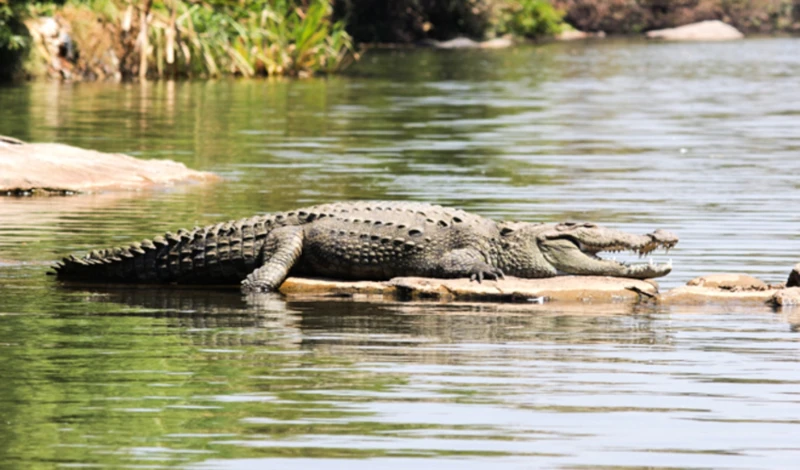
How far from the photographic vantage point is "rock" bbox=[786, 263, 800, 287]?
10922 millimetres

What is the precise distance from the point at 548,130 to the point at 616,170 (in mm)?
7841

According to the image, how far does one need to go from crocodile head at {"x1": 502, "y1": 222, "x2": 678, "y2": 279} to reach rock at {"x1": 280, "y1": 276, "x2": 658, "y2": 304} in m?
0.12

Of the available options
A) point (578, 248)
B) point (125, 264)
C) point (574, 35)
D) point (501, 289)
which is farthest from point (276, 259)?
point (574, 35)

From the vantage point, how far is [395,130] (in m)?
28.9

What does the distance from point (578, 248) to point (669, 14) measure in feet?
300

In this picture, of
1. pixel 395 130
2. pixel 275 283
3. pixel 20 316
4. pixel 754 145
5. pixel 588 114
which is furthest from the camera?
pixel 588 114

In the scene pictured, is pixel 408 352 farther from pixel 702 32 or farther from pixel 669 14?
pixel 669 14

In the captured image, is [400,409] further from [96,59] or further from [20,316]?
[96,59]

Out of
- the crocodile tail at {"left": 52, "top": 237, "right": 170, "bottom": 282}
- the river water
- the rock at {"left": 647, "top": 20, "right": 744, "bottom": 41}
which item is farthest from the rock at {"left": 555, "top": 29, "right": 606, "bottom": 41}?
the crocodile tail at {"left": 52, "top": 237, "right": 170, "bottom": 282}

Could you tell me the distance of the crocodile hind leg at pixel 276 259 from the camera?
1132 cm

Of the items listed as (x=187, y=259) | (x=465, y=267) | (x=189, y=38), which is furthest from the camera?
(x=189, y=38)

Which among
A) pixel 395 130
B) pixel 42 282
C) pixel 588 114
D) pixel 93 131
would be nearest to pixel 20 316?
pixel 42 282

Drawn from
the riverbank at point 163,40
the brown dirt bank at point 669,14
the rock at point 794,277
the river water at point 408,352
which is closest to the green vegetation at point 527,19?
the brown dirt bank at point 669,14

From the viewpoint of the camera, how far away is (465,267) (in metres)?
11.4
